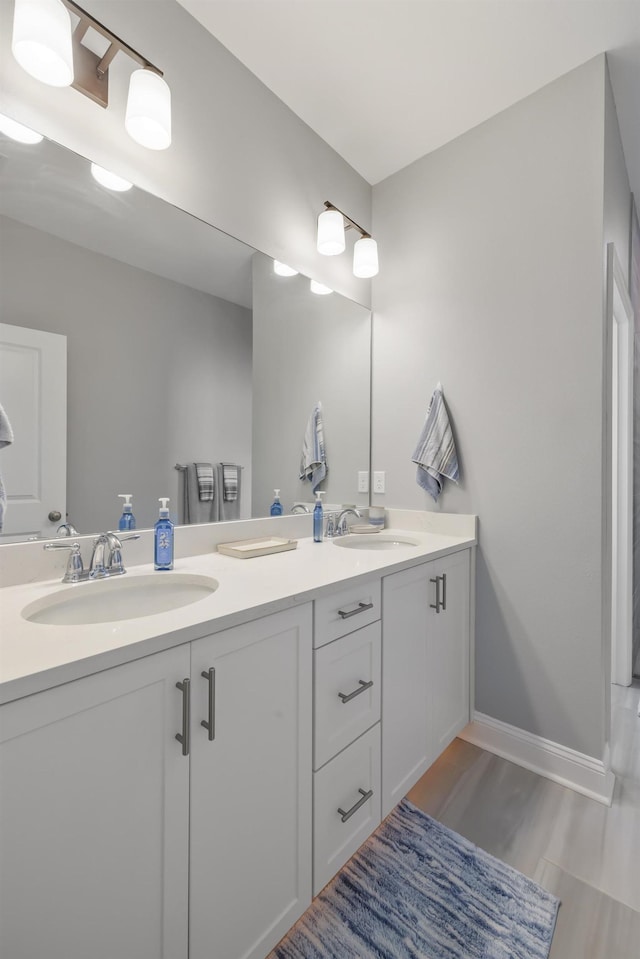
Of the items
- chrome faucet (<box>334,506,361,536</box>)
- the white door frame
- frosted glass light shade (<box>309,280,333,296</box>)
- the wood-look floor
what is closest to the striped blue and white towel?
chrome faucet (<box>334,506,361,536</box>)

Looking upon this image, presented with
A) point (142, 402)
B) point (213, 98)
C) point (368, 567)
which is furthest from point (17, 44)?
point (368, 567)

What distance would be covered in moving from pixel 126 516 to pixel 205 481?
0.97 feet

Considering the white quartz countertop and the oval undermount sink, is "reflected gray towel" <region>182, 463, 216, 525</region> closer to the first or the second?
the white quartz countertop

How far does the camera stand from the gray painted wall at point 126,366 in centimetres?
115

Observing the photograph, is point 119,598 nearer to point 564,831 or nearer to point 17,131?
point 17,131

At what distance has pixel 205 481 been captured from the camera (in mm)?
1532

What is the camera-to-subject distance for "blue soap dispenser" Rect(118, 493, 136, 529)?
1.31m

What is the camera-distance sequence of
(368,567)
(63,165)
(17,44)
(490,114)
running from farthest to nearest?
(490,114) < (368,567) < (63,165) < (17,44)

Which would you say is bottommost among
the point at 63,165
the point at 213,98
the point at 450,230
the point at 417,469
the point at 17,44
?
the point at 417,469

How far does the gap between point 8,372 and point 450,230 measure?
1.83 meters

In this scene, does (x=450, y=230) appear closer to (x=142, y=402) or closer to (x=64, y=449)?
(x=142, y=402)

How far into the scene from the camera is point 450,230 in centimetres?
200

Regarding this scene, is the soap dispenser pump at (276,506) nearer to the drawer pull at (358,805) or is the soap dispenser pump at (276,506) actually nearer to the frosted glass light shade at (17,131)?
the drawer pull at (358,805)

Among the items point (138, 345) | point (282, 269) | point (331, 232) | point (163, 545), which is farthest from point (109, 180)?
point (163, 545)
